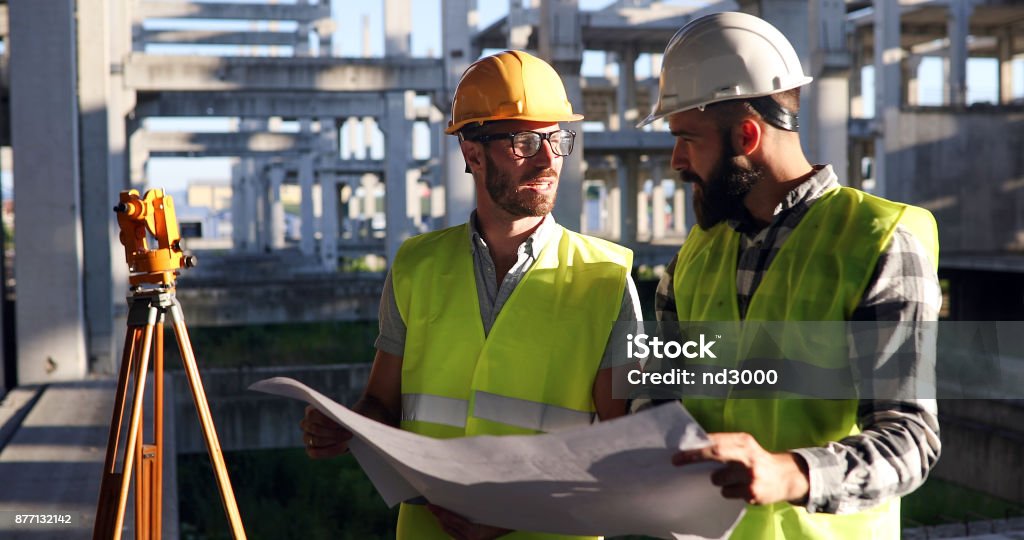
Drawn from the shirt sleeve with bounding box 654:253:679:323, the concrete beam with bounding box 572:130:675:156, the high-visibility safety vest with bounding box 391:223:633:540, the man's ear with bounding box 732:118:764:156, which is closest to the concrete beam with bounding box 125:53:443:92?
the concrete beam with bounding box 572:130:675:156

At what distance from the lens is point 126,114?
16500 mm

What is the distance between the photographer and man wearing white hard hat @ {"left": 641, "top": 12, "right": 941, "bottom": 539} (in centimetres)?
169

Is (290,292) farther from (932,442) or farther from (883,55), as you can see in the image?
(932,442)

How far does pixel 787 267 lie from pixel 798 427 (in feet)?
1.06

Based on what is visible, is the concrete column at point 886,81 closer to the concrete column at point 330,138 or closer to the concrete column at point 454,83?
the concrete column at point 454,83

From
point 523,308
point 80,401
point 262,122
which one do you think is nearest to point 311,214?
point 262,122

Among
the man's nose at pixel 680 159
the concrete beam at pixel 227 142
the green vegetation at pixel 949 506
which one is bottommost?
the green vegetation at pixel 949 506

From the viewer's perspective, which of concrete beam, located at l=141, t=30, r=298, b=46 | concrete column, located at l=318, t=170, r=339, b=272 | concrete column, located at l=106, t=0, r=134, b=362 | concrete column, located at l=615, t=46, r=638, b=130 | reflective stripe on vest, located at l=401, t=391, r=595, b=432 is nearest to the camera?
reflective stripe on vest, located at l=401, t=391, r=595, b=432

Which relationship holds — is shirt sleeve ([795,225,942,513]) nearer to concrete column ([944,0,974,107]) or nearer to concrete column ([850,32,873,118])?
concrete column ([944,0,974,107])

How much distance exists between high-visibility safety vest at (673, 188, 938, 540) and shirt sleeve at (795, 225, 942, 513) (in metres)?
0.04

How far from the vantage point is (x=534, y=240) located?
108 inches

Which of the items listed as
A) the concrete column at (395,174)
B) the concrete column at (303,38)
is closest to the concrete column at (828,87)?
the concrete column at (395,174)

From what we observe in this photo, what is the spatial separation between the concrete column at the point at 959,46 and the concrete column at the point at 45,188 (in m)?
21.9

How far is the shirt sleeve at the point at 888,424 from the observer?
167 cm
